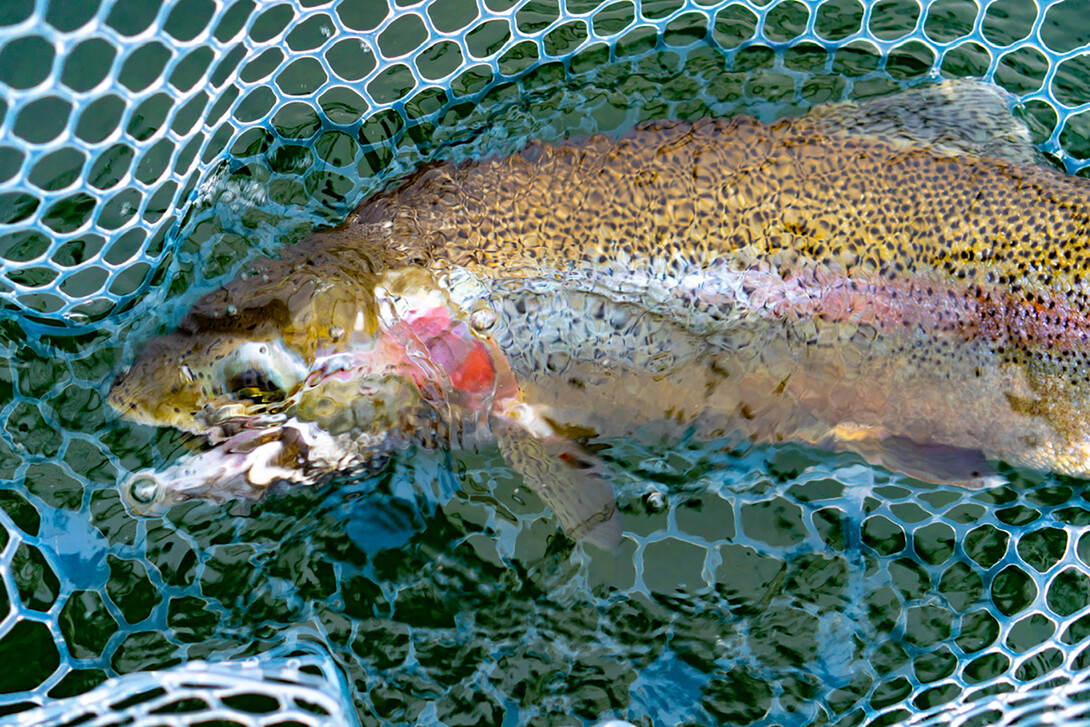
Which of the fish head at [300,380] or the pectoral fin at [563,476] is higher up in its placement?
the fish head at [300,380]

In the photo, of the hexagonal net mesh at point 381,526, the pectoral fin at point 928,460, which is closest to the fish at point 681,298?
the pectoral fin at point 928,460

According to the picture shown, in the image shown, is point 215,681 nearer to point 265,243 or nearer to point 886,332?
point 265,243

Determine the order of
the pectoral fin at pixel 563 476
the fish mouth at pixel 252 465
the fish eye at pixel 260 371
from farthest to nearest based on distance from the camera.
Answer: the pectoral fin at pixel 563 476
the fish mouth at pixel 252 465
the fish eye at pixel 260 371

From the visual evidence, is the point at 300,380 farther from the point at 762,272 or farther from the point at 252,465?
the point at 762,272

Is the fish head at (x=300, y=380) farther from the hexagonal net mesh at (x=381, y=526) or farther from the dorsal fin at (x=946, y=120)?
the dorsal fin at (x=946, y=120)

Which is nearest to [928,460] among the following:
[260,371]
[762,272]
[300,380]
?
[762,272]
